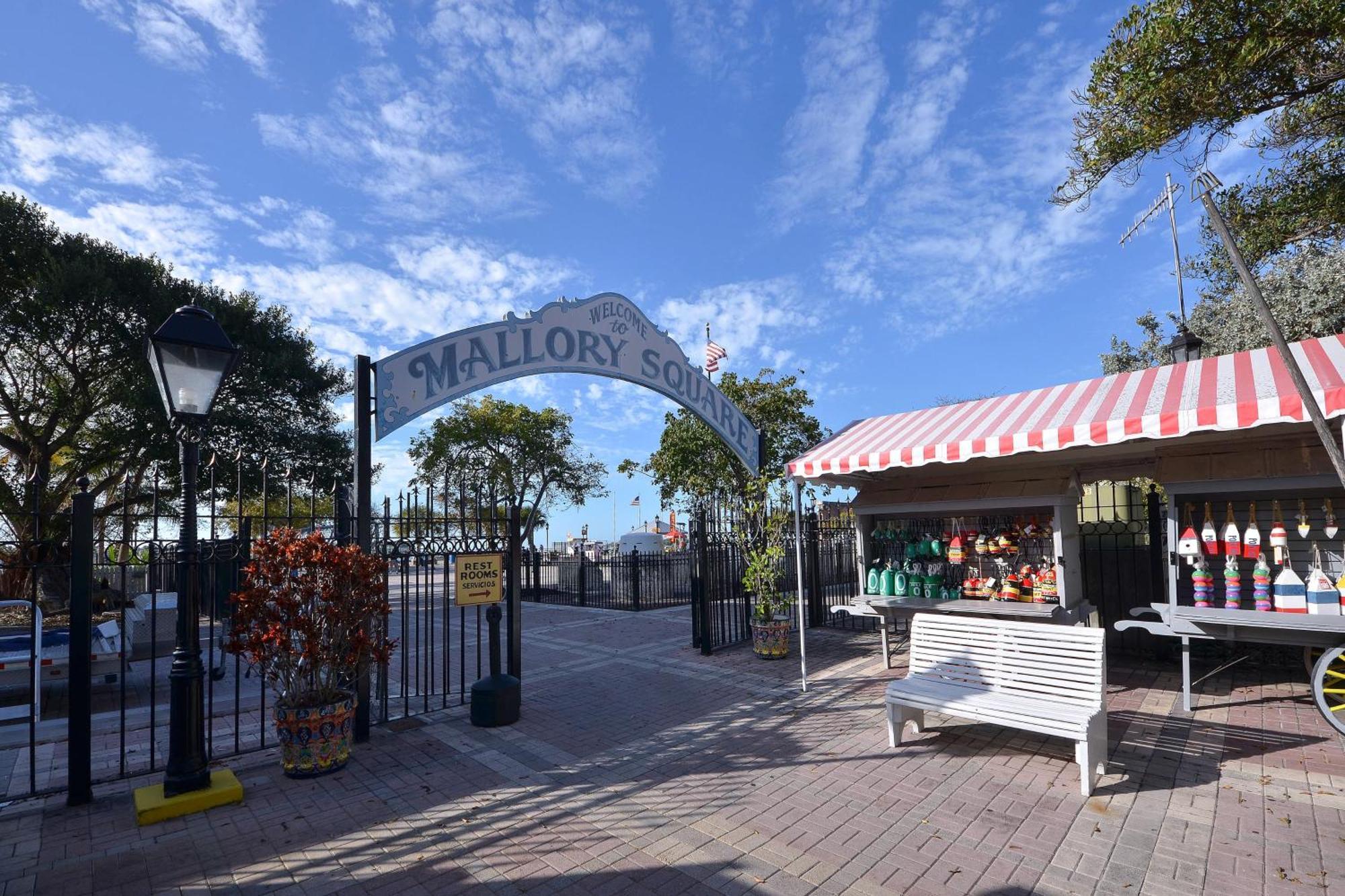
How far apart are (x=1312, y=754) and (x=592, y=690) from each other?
6609 mm

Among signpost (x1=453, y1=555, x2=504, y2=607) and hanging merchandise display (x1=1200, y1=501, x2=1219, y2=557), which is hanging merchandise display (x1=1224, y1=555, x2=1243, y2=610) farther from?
signpost (x1=453, y1=555, x2=504, y2=607)

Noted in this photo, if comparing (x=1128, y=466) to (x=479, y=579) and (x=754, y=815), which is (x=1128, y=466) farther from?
(x=479, y=579)

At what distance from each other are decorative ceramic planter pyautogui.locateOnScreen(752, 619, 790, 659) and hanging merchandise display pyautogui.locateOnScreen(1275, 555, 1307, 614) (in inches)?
207

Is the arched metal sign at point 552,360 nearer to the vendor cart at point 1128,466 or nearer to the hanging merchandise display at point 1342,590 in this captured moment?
the vendor cart at point 1128,466

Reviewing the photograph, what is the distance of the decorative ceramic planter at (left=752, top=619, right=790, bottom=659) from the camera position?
9195 millimetres

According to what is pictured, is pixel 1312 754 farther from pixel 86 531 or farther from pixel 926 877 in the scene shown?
pixel 86 531

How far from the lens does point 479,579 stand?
22.0ft

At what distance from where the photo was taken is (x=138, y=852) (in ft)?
13.3

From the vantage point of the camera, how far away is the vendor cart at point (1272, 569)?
18.0 ft

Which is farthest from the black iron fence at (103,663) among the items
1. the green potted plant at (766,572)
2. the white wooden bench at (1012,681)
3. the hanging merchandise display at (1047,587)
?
the hanging merchandise display at (1047,587)

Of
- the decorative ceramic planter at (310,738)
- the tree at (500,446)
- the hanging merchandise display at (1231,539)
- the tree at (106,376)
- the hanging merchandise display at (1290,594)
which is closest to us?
the decorative ceramic planter at (310,738)

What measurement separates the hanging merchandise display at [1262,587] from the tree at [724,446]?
1454 centimetres

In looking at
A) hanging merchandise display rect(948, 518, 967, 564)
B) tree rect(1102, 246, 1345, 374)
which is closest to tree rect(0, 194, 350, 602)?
hanging merchandise display rect(948, 518, 967, 564)

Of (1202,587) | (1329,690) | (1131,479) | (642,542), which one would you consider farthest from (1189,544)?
(642,542)
